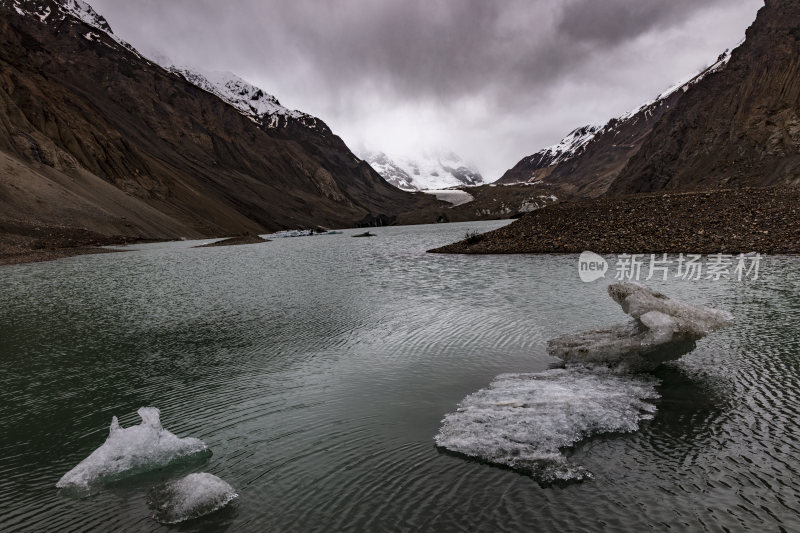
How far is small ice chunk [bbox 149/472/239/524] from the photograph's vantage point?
5922 millimetres

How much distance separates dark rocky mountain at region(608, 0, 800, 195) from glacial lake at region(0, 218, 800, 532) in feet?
323

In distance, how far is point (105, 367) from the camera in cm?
1263

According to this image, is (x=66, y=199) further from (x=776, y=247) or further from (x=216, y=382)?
(x=776, y=247)

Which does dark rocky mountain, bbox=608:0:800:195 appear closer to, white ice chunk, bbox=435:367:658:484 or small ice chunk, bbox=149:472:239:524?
white ice chunk, bbox=435:367:658:484

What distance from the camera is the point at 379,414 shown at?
8.68 meters

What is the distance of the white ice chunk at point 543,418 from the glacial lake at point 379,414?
0.72 feet

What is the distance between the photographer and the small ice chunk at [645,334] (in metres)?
9.59

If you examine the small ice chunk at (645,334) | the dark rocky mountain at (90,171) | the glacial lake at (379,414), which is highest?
the dark rocky mountain at (90,171)

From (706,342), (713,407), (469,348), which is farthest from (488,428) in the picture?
(706,342)

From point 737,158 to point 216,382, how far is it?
134848 mm

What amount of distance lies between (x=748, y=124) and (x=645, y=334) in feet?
441

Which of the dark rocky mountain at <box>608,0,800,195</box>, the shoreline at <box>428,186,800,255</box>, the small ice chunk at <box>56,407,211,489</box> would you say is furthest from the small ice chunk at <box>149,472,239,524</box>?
the dark rocky mountain at <box>608,0,800,195</box>

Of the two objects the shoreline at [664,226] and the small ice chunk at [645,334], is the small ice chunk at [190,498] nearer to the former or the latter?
the small ice chunk at [645,334]

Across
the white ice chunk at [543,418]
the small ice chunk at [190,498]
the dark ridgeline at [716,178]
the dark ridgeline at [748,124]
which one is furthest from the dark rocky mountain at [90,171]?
the dark ridgeline at [748,124]
